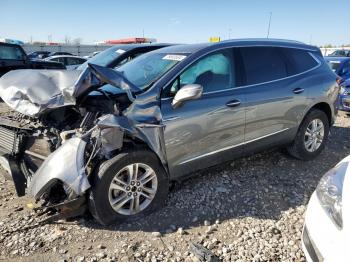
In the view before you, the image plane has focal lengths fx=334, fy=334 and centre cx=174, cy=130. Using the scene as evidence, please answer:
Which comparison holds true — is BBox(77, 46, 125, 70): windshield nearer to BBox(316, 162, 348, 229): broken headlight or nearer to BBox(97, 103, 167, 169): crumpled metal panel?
BBox(97, 103, 167, 169): crumpled metal panel

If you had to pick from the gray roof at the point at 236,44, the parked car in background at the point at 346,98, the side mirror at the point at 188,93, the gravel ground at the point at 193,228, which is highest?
the gray roof at the point at 236,44

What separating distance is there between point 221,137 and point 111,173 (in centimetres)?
135

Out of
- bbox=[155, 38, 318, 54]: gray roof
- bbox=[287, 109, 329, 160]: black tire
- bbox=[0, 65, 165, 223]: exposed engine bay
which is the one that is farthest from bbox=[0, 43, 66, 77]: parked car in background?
bbox=[287, 109, 329, 160]: black tire

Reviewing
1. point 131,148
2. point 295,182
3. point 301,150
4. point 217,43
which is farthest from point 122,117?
point 301,150

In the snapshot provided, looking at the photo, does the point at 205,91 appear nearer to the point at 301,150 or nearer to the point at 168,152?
the point at 168,152

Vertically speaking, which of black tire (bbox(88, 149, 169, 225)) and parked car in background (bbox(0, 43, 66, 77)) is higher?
parked car in background (bbox(0, 43, 66, 77))

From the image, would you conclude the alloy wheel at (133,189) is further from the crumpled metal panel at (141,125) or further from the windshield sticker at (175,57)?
the windshield sticker at (175,57)

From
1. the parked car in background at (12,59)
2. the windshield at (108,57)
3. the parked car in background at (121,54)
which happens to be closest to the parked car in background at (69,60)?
the parked car in background at (12,59)

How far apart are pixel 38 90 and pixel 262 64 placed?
8.73 ft

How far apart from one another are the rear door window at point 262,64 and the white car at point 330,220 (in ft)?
6.03

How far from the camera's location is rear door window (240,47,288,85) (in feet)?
13.3

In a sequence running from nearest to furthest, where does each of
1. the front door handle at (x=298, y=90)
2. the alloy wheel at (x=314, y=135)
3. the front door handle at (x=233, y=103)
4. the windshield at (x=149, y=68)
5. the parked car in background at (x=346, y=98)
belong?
the windshield at (x=149, y=68), the front door handle at (x=233, y=103), the front door handle at (x=298, y=90), the alloy wheel at (x=314, y=135), the parked car in background at (x=346, y=98)

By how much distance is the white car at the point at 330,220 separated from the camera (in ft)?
6.27

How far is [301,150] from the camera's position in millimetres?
4836
